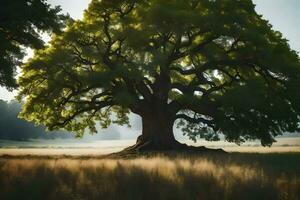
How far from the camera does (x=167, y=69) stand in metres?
30.3

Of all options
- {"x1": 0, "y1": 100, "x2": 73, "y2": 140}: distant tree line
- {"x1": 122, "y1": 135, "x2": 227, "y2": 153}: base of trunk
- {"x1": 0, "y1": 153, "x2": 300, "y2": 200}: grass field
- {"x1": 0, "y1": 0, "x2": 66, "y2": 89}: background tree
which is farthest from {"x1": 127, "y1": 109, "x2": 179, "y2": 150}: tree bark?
{"x1": 0, "y1": 100, "x2": 73, "y2": 140}: distant tree line

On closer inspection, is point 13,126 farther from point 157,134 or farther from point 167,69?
point 167,69

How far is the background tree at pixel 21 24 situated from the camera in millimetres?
18234

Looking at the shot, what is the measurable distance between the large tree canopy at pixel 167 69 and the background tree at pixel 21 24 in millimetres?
5540

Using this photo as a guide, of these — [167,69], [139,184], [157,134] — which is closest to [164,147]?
[157,134]

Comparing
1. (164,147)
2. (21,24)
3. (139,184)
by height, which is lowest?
(139,184)

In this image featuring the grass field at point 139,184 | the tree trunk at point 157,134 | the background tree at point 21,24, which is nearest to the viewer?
the grass field at point 139,184

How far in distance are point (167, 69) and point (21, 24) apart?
13.6 m

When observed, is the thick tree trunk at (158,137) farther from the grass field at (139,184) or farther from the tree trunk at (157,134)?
the grass field at (139,184)

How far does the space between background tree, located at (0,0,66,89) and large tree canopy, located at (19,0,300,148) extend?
18.2ft

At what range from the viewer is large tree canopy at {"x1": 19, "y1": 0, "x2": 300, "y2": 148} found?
88.0 feet

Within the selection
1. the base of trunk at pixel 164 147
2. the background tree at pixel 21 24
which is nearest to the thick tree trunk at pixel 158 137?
the base of trunk at pixel 164 147

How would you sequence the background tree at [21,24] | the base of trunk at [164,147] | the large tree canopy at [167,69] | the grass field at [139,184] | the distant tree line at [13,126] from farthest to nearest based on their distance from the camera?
1. the distant tree line at [13,126]
2. the base of trunk at [164,147]
3. the large tree canopy at [167,69]
4. the background tree at [21,24]
5. the grass field at [139,184]

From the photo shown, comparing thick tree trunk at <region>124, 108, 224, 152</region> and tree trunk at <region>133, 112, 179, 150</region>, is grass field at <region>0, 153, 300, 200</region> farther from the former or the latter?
tree trunk at <region>133, 112, 179, 150</region>
